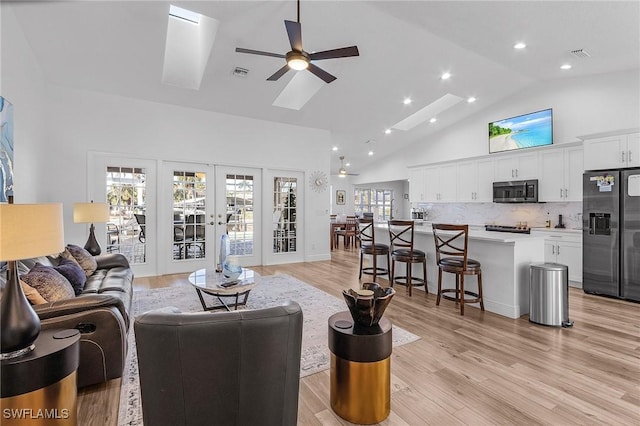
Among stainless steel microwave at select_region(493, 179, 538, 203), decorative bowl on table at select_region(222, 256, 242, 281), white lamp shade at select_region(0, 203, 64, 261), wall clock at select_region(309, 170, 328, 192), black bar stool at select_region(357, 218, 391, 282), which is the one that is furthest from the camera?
wall clock at select_region(309, 170, 328, 192)

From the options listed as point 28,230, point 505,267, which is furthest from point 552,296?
point 28,230

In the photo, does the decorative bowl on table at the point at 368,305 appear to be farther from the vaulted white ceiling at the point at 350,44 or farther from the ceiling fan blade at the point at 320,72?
the vaulted white ceiling at the point at 350,44

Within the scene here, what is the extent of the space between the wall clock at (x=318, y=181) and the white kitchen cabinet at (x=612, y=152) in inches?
181

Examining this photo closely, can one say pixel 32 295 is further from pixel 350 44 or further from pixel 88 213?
pixel 350 44

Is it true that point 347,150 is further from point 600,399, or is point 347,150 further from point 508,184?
point 600,399

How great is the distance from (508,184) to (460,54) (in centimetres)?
281

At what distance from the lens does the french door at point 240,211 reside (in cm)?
602

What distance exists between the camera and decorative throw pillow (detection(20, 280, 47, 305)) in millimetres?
1972

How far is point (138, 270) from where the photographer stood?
533 centimetres

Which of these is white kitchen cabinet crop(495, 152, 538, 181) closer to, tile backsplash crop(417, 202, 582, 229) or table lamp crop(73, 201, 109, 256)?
tile backsplash crop(417, 202, 582, 229)

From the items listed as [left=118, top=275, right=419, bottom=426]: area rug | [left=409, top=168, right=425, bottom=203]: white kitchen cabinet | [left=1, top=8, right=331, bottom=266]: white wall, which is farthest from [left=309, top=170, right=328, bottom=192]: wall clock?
[left=409, top=168, right=425, bottom=203]: white kitchen cabinet

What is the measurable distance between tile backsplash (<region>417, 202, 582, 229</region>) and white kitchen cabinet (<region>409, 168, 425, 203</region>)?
0.28 metres

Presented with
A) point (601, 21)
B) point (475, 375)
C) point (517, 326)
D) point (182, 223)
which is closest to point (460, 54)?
point (601, 21)

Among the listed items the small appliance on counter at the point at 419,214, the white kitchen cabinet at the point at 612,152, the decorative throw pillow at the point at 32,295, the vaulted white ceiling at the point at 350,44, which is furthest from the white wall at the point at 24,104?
the small appliance on counter at the point at 419,214
